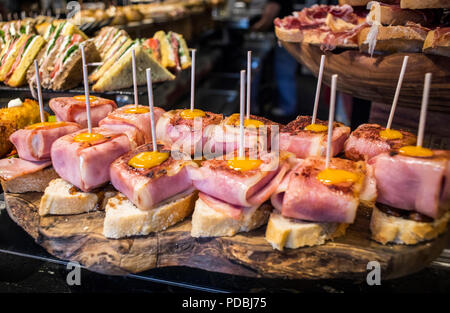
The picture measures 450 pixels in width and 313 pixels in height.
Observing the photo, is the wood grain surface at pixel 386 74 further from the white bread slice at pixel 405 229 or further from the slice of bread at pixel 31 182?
the slice of bread at pixel 31 182

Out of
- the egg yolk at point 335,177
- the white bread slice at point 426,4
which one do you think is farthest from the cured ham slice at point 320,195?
the white bread slice at point 426,4

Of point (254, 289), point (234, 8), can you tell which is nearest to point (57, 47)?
point (254, 289)

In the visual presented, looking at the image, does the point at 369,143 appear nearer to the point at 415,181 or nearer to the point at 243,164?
the point at 415,181

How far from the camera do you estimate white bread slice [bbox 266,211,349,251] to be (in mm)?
1261

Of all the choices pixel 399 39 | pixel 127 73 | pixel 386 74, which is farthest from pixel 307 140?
pixel 127 73

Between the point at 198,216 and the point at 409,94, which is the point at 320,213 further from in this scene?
the point at 409,94

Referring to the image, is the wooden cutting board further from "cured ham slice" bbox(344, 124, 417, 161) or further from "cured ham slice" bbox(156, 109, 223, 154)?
"cured ham slice" bbox(156, 109, 223, 154)

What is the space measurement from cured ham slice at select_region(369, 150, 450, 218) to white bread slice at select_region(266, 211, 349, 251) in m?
0.22

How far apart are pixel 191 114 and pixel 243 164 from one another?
1.76 ft

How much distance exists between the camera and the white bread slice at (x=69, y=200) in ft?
4.94

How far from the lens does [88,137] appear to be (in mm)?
1570

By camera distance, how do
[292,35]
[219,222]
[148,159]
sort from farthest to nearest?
[292,35] < [148,159] < [219,222]

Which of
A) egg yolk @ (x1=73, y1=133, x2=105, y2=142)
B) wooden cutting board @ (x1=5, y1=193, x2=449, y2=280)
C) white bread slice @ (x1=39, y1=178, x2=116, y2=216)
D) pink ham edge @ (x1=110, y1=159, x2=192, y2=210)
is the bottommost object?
wooden cutting board @ (x1=5, y1=193, x2=449, y2=280)

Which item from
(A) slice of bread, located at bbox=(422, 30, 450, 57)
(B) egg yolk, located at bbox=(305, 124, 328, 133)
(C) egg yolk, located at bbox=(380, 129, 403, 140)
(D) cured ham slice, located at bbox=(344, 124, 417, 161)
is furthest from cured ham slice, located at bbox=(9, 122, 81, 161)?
(A) slice of bread, located at bbox=(422, 30, 450, 57)
